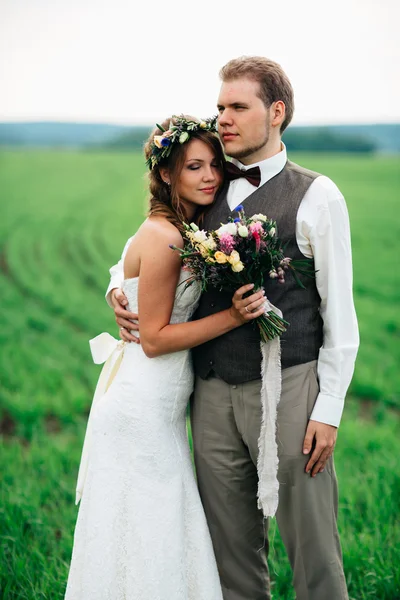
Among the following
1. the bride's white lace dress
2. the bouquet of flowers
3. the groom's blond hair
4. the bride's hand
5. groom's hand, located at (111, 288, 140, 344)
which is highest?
the groom's blond hair

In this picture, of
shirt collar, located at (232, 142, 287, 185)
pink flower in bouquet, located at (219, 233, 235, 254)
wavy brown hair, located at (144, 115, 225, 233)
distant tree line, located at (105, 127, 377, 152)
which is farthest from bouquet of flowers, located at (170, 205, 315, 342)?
distant tree line, located at (105, 127, 377, 152)

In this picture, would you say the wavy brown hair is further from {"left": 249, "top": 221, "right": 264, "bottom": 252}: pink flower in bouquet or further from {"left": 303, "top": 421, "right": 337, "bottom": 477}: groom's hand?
{"left": 303, "top": 421, "right": 337, "bottom": 477}: groom's hand

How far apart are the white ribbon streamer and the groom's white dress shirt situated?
0.60 feet

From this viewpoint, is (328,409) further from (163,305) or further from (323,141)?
(323,141)

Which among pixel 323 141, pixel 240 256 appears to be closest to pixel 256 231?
pixel 240 256

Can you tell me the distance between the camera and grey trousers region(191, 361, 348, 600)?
111 inches

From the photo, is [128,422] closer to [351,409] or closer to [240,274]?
[240,274]

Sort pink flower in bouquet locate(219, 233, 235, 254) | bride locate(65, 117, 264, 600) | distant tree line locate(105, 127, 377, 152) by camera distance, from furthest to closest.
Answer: distant tree line locate(105, 127, 377, 152)
bride locate(65, 117, 264, 600)
pink flower in bouquet locate(219, 233, 235, 254)

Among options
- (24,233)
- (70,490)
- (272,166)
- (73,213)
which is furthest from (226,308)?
(73,213)

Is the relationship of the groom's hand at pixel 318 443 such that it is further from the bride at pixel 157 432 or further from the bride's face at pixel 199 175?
the bride's face at pixel 199 175

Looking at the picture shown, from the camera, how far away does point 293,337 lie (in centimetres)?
283

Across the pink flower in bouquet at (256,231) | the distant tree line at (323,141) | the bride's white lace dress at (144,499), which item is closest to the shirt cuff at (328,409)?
the bride's white lace dress at (144,499)

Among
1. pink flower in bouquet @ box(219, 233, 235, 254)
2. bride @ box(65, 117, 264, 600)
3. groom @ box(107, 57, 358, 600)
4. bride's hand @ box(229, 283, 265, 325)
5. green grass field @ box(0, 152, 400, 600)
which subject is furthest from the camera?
green grass field @ box(0, 152, 400, 600)

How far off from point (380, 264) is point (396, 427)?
688cm
